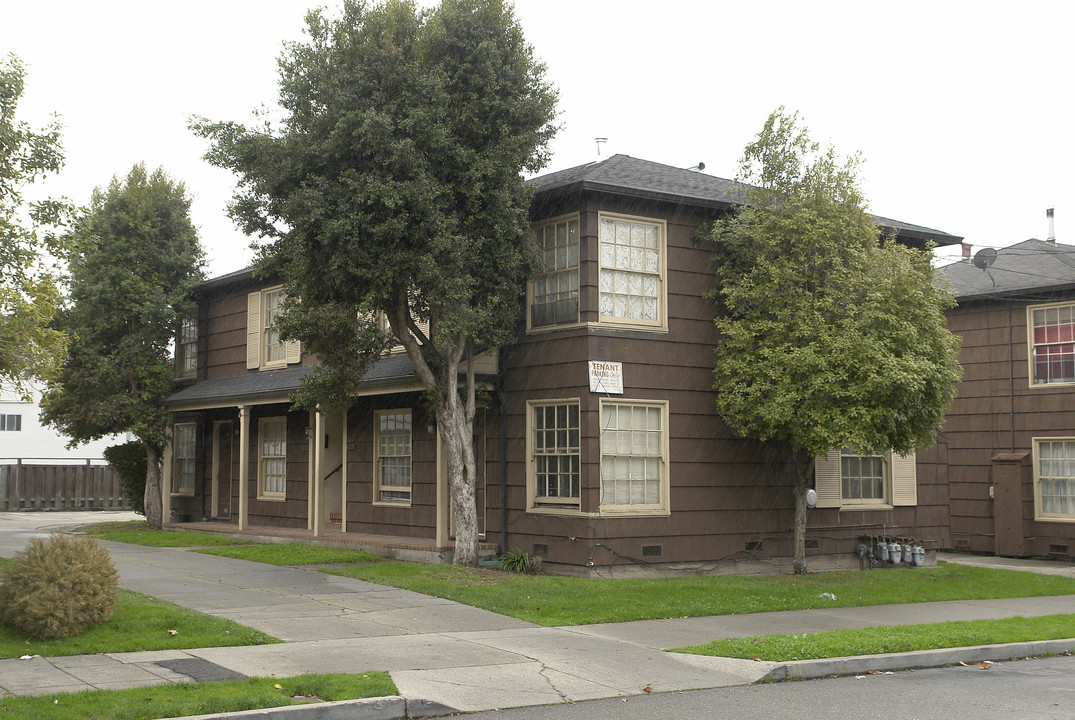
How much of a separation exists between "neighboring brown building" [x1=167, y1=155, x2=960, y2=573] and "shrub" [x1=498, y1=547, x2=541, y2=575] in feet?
0.82

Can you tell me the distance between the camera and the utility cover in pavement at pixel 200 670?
837 centimetres

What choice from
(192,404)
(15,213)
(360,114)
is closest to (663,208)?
(360,114)

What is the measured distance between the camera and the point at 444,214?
1501 cm

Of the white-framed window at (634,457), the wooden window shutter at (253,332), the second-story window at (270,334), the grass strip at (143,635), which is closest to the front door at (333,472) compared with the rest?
the second-story window at (270,334)

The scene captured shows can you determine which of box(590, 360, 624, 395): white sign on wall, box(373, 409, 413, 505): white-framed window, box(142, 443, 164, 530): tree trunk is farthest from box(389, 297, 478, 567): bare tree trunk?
box(142, 443, 164, 530): tree trunk

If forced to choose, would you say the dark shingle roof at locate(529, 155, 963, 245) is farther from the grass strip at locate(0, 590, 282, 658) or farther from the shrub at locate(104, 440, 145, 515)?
the shrub at locate(104, 440, 145, 515)

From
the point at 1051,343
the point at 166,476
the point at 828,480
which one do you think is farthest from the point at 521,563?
the point at 1051,343

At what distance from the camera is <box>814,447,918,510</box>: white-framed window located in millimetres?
18438

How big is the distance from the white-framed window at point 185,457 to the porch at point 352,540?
205 centimetres

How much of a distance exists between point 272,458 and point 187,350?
5089 millimetres

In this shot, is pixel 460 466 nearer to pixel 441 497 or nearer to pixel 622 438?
pixel 441 497

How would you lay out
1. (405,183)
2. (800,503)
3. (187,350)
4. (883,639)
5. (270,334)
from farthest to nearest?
(187,350)
(270,334)
(800,503)
(405,183)
(883,639)

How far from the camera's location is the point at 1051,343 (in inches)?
877

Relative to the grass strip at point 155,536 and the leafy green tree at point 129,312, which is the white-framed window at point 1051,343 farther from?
the leafy green tree at point 129,312
